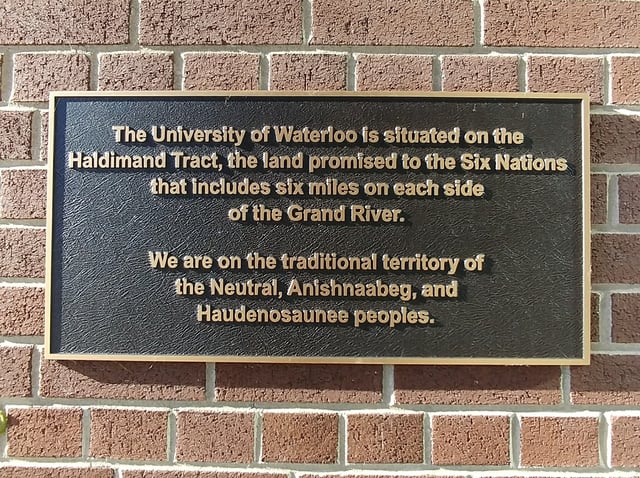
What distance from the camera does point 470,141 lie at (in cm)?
128

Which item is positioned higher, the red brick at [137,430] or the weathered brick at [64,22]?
the weathered brick at [64,22]

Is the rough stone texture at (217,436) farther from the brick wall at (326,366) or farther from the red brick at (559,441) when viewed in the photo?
the red brick at (559,441)

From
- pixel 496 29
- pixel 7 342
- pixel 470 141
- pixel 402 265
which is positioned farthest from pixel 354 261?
pixel 7 342

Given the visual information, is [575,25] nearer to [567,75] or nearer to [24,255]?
[567,75]

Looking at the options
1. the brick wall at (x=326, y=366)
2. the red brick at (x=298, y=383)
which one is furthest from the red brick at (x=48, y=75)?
Result: the red brick at (x=298, y=383)

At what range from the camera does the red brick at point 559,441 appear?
130cm

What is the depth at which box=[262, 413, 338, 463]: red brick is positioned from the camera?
1.31m

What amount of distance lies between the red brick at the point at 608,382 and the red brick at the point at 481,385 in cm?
6

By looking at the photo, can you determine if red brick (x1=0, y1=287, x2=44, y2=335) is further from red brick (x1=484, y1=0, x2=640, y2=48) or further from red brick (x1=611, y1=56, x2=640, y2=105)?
red brick (x1=611, y1=56, x2=640, y2=105)

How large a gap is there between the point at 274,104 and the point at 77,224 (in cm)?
59

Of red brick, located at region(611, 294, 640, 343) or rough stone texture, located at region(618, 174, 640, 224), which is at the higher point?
rough stone texture, located at region(618, 174, 640, 224)

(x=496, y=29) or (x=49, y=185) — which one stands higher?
(x=496, y=29)

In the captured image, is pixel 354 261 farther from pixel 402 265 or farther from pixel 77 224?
pixel 77 224

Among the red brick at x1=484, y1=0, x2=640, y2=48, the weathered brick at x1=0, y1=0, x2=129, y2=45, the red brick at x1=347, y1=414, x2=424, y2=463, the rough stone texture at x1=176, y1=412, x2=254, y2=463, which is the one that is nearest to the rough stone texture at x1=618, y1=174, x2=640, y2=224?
the red brick at x1=484, y1=0, x2=640, y2=48
